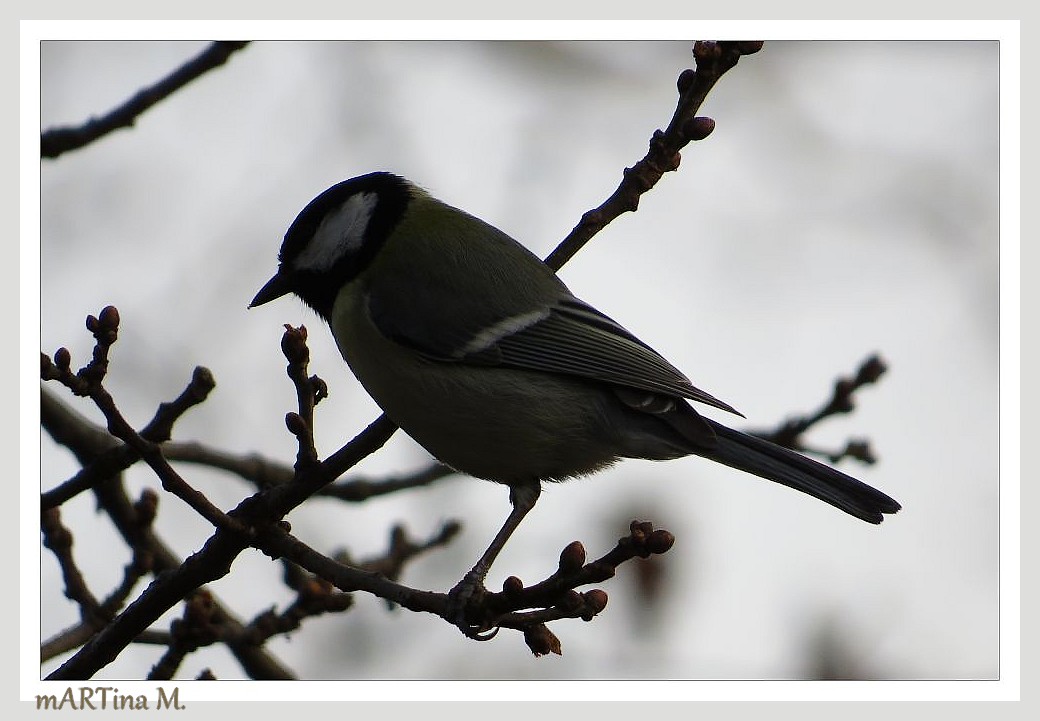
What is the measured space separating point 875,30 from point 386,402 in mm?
1553

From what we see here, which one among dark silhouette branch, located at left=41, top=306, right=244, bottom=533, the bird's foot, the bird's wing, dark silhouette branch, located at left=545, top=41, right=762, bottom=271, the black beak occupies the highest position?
dark silhouette branch, located at left=545, top=41, right=762, bottom=271

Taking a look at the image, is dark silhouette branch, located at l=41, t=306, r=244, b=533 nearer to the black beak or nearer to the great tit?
the great tit

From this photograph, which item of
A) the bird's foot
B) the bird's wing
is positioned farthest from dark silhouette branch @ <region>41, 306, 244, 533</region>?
the bird's wing

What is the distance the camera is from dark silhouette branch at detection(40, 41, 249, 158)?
252 cm

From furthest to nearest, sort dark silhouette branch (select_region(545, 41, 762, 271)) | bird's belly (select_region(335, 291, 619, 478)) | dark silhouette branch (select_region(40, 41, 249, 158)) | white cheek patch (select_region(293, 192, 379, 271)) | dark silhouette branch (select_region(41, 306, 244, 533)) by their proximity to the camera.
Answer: white cheek patch (select_region(293, 192, 379, 271)), bird's belly (select_region(335, 291, 619, 478)), dark silhouette branch (select_region(40, 41, 249, 158)), dark silhouette branch (select_region(545, 41, 762, 271)), dark silhouette branch (select_region(41, 306, 244, 533))

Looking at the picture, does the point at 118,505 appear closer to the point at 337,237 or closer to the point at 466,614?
the point at 337,237

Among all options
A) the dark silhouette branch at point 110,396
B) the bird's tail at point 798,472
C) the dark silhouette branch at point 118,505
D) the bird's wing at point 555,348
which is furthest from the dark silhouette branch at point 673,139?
the dark silhouette branch at point 118,505

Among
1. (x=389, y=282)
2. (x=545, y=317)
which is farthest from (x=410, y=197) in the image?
(x=545, y=317)

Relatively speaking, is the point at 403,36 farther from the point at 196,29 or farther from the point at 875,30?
the point at 875,30

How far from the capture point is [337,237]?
10.3 ft

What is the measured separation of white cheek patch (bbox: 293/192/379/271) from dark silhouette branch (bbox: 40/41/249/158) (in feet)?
2.18

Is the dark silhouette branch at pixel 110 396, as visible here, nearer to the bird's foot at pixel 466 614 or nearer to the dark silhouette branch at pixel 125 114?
the bird's foot at pixel 466 614

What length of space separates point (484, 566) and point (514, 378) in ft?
1.75

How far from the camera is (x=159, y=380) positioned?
4703mm
